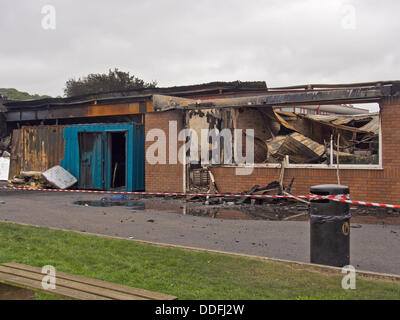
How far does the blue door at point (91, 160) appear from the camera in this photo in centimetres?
1791

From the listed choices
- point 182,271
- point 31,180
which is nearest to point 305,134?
point 31,180

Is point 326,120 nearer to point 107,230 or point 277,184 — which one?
point 277,184

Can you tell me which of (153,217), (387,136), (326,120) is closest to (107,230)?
(153,217)

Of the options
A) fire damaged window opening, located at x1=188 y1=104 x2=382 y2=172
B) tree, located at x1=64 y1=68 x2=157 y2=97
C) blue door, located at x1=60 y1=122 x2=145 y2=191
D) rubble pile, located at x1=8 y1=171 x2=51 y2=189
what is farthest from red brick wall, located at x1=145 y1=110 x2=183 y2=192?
tree, located at x1=64 y1=68 x2=157 y2=97

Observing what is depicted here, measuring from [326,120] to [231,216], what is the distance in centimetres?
656

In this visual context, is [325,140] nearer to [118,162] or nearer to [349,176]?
[349,176]

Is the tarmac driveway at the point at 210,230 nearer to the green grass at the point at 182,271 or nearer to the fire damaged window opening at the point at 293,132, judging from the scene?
the green grass at the point at 182,271

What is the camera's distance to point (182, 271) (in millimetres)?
5656

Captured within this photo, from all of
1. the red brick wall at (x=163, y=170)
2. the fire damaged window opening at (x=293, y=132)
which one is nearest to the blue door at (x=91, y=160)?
the red brick wall at (x=163, y=170)

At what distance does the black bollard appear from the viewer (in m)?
6.00

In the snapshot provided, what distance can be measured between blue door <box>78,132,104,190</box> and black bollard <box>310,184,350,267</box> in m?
12.8

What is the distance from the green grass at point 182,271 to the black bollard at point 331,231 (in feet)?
1.75

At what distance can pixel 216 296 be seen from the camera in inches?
183
